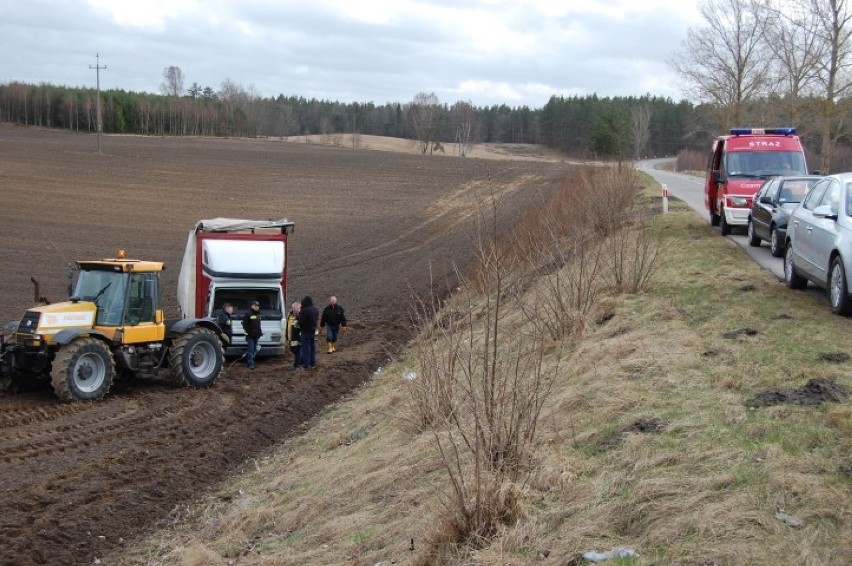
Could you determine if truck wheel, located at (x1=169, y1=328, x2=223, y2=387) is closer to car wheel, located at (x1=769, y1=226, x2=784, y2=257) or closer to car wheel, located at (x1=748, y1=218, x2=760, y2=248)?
car wheel, located at (x1=769, y1=226, x2=784, y2=257)

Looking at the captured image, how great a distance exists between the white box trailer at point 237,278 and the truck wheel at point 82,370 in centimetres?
405

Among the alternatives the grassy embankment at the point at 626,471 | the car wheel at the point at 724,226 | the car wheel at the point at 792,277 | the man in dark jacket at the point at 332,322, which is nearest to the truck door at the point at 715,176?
the car wheel at the point at 724,226

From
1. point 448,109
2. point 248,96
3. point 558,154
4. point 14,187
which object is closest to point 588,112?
point 558,154

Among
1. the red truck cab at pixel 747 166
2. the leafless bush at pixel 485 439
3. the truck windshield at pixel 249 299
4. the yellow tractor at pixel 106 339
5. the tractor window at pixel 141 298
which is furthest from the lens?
the red truck cab at pixel 747 166

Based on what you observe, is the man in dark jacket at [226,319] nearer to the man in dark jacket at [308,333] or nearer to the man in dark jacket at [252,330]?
the man in dark jacket at [252,330]

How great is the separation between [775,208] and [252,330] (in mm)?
10385

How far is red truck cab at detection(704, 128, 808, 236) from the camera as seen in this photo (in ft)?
66.3

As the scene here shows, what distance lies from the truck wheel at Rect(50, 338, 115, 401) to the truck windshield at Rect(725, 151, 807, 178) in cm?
1442

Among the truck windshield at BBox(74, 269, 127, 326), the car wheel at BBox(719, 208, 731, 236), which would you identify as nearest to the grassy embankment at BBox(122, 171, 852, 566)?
the truck windshield at BBox(74, 269, 127, 326)

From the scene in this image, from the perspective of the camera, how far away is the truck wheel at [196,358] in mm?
15719

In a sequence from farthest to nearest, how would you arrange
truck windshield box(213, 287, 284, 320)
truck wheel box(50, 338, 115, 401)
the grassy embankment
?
truck windshield box(213, 287, 284, 320)
truck wheel box(50, 338, 115, 401)
the grassy embankment

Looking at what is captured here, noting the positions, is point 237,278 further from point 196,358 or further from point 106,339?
point 106,339

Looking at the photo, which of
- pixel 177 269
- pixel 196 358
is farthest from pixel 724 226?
pixel 177 269

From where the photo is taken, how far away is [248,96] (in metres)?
184
